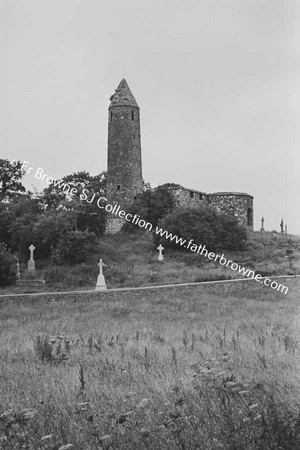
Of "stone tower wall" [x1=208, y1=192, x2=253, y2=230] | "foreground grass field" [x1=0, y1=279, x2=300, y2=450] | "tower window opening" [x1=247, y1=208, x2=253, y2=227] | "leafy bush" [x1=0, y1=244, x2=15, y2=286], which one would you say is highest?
"stone tower wall" [x1=208, y1=192, x2=253, y2=230]

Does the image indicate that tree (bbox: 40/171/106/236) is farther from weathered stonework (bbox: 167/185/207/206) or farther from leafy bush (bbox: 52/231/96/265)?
weathered stonework (bbox: 167/185/207/206)

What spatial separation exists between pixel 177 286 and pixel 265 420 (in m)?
19.0

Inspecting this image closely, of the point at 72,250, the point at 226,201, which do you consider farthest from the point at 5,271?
the point at 226,201

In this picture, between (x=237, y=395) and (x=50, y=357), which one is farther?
(x=50, y=357)

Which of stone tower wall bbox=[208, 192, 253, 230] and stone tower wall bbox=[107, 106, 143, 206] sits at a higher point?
stone tower wall bbox=[107, 106, 143, 206]

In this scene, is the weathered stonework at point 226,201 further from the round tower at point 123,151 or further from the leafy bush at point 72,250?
the leafy bush at point 72,250

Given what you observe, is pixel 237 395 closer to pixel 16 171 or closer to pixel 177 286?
pixel 177 286

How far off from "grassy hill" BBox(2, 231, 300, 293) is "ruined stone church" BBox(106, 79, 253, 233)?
485cm

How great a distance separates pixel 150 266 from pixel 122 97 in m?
17.3

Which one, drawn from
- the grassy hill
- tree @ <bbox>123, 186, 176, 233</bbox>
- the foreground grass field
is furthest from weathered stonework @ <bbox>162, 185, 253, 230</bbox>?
the foreground grass field

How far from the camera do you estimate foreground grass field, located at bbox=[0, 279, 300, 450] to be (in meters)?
4.11

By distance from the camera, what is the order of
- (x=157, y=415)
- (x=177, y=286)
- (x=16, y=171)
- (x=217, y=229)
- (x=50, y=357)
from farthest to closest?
(x=16, y=171), (x=217, y=229), (x=177, y=286), (x=50, y=357), (x=157, y=415)

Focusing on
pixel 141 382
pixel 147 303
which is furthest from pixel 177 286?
pixel 141 382

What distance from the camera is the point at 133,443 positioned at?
13.6ft
